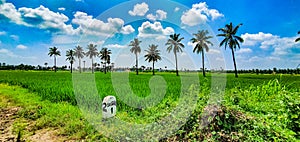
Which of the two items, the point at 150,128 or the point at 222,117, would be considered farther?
the point at 150,128

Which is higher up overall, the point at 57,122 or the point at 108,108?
the point at 108,108

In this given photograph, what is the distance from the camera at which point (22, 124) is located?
208 inches

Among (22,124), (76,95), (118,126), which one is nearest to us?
(118,126)

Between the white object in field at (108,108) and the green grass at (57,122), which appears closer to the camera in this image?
the green grass at (57,122)

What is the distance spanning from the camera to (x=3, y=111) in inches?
272

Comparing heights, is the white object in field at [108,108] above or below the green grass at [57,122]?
above

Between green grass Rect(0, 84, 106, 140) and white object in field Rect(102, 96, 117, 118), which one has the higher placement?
white object in field Rect(102, 96, 117, 118)

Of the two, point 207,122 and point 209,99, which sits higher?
point 209,99

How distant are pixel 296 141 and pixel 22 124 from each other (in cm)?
542

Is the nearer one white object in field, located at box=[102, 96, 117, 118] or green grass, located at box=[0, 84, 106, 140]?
green grass, located at box=[0, 84, 106, 140]

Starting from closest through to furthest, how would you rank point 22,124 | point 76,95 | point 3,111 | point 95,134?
1. point 95,134
2. point 22,124
3. point 3,111
4. point 76,95

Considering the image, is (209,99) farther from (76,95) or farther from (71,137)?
(76,95)

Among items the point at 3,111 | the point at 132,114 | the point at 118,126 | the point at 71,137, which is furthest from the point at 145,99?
the point at 3,111

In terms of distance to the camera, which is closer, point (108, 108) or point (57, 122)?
point (108, 108)
